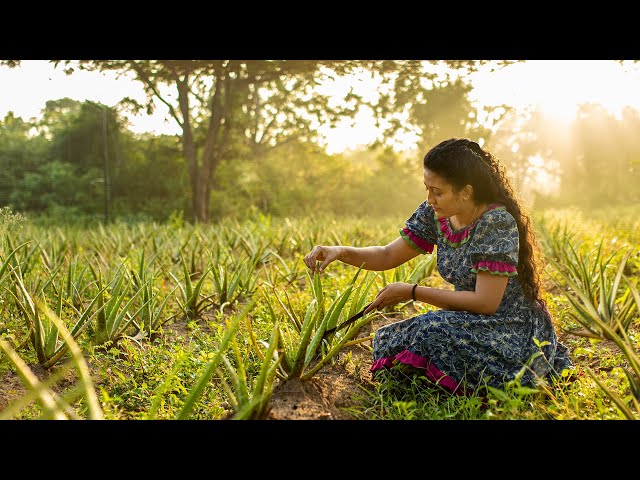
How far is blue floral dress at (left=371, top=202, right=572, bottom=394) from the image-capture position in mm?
1960

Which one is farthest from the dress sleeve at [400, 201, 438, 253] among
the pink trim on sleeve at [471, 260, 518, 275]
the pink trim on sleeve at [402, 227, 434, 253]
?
the pink trim on sleeve at [471, 260, 518, 275]

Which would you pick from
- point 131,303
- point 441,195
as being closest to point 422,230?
point 441,195

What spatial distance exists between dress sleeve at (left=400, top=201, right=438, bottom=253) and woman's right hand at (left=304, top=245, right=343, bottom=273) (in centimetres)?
32

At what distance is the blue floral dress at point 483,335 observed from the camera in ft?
6.43

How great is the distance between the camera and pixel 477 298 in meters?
1.94

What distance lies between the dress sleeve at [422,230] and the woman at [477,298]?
0.70 ft

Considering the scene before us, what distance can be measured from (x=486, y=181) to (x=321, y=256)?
2.18 feet

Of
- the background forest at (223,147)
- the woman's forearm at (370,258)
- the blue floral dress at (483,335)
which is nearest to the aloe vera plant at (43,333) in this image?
the woman's forearm at (370,258)

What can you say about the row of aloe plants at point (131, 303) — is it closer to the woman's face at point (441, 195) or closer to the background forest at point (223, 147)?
the woman's face at point (441, 195)

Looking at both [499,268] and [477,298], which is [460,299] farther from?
[499,268]

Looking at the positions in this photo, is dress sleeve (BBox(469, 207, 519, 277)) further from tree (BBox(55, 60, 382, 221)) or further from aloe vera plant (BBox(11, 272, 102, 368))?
tree (BBox(55, 60, 382, 221))

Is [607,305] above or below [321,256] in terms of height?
below

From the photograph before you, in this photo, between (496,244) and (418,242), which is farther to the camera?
(418,242)
